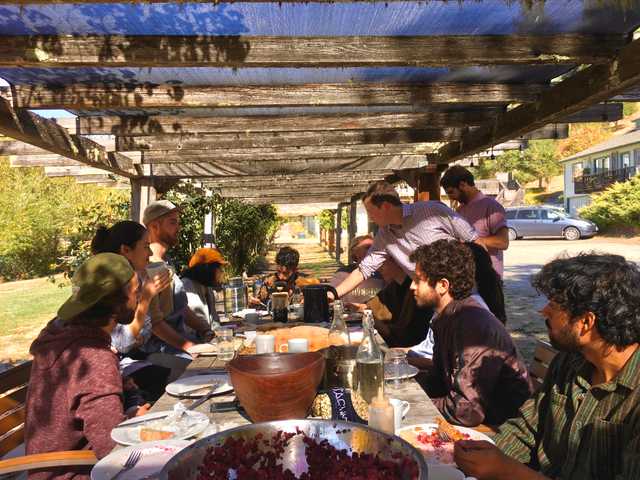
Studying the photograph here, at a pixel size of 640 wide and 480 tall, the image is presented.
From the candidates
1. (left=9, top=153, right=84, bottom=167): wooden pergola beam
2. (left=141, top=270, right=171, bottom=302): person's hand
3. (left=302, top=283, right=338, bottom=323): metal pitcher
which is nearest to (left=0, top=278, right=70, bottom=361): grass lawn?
(left=9, top=153, right=84, bottom=167): wooden pergola beam

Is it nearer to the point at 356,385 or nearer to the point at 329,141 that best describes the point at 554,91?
the point at 329,141

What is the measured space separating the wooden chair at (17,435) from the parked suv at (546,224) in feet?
103

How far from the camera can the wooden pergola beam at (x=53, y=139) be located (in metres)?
4.03

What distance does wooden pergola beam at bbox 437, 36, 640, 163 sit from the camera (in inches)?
131

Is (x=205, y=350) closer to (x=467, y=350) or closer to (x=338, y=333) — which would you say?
(x=338, y=333)

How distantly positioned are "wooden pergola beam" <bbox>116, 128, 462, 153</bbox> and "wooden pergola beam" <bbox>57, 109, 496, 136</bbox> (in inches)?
21.1

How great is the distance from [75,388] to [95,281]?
1.51ft

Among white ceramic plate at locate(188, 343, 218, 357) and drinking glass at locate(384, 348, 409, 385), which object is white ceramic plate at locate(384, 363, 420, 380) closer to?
drinking glass at locate(384, 348, 409, 385)

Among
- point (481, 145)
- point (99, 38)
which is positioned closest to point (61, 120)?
point (99, 38)

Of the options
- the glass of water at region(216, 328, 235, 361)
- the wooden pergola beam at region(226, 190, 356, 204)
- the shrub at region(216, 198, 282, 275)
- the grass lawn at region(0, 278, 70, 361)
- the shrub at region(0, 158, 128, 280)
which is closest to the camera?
the glass of water at region(216, 328, 235, 361)

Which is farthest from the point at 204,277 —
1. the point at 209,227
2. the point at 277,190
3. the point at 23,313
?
the point at 23,313

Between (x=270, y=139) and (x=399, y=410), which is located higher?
(x=270, y=139)

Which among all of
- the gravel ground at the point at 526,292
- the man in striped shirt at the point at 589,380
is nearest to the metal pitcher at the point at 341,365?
the man in striped shirt at the point at 589,380

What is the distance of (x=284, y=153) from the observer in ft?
24.1
